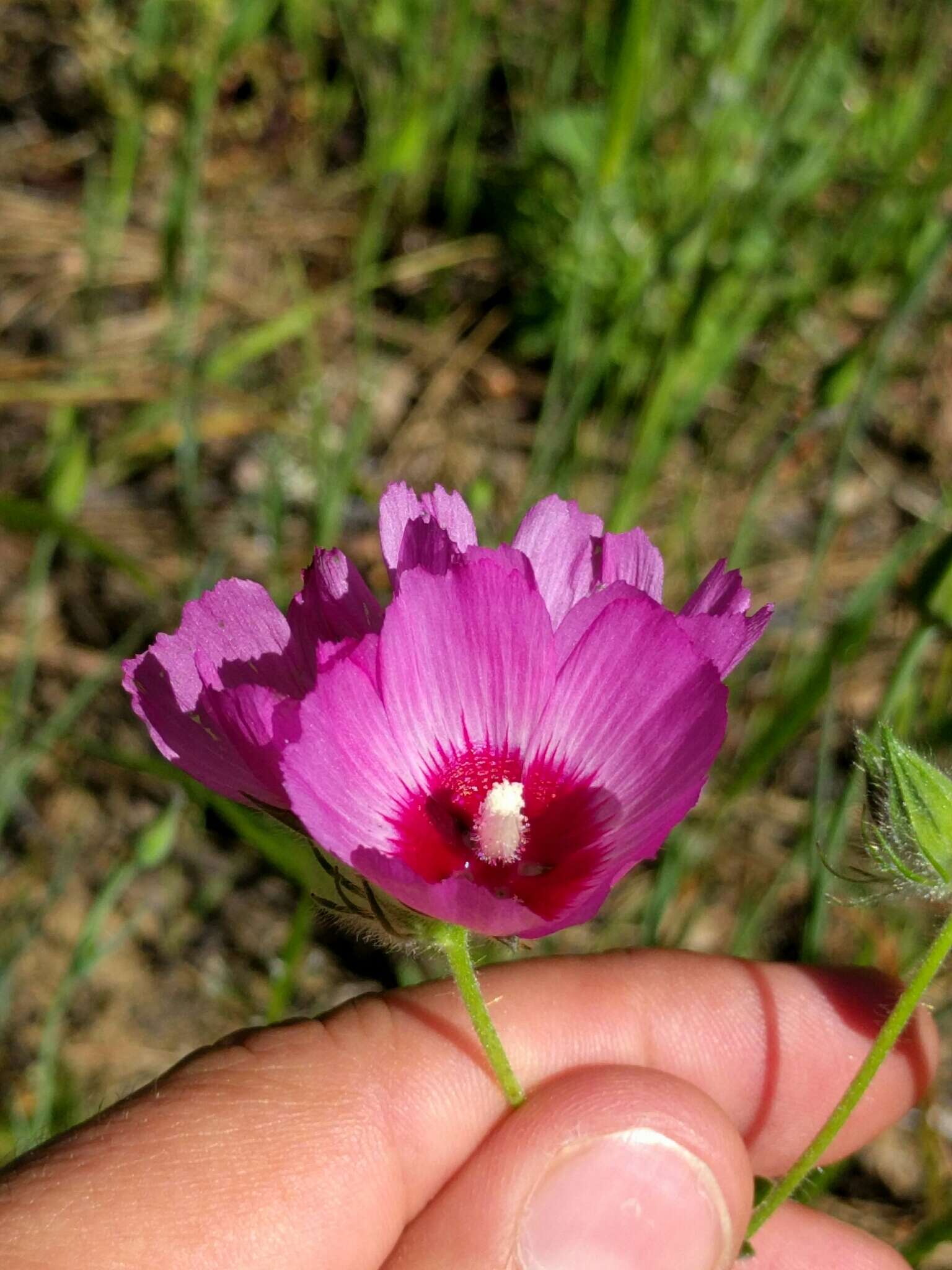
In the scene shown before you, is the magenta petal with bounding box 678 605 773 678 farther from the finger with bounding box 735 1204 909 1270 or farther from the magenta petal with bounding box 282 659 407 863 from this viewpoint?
the finger with bounding box 735 1204 909 1270

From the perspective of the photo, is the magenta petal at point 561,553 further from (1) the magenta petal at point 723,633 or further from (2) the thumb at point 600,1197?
(2) the thumb at point 600,1197

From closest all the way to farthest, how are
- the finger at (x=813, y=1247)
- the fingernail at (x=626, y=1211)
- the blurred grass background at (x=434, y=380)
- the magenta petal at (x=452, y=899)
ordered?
the magenta petal at (x=452, y=899) < the fingernail at (x=626, y=1211) < the finger at (x=813, y=1247) < the blurred grass background at (x=434, y=380)

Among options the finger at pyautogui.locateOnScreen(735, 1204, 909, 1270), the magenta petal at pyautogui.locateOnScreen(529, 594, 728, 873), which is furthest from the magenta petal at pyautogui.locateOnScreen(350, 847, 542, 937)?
the finger at pyautogui.locateOnScreen(735, 1204, 909, 1270)

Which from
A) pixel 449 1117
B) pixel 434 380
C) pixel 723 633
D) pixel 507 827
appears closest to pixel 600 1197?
pixel 449 1117

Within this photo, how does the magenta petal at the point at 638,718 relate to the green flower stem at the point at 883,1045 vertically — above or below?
above

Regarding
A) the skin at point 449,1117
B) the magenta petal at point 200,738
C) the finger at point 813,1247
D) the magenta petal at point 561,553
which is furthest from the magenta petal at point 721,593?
the finger at point 813,1247

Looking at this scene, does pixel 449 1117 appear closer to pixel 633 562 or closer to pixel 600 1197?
pixel 600 1197
